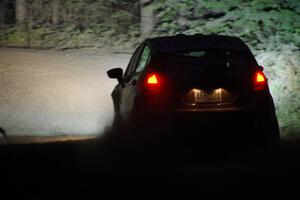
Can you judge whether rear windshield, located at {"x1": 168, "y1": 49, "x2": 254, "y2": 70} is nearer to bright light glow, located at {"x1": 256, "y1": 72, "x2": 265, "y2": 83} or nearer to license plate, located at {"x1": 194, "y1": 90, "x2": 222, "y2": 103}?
bright light glow, located at {"x1": 256, "y1": 72, "x2": 265, "y2": 83}

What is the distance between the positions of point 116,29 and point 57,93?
18.4 feet

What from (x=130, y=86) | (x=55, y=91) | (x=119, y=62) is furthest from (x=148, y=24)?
(x=130, y=86)

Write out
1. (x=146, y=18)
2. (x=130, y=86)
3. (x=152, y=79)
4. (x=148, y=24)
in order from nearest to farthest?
(x=152, y=79)
(x=130, y=86)
(x=148, y=24)
(x=146, y=18)

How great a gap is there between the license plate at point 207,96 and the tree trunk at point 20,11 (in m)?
13.9

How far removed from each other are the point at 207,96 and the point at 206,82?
0.54 ft

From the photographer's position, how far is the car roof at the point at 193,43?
8.12m

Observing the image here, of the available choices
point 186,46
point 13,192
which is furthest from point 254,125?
point 13,192

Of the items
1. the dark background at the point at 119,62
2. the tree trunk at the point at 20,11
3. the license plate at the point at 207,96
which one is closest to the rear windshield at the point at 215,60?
the license plate at the point at 207,96

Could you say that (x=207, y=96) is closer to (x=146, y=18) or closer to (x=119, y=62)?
(x=119, y=62)

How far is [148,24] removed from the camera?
66.1 feet

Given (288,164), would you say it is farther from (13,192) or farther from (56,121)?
(56,121)

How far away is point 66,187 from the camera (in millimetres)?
7195

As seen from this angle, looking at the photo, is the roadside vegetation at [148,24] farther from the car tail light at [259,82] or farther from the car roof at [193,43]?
the car tail light at [259,82]

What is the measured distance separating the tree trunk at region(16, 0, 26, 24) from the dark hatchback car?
1324cm
